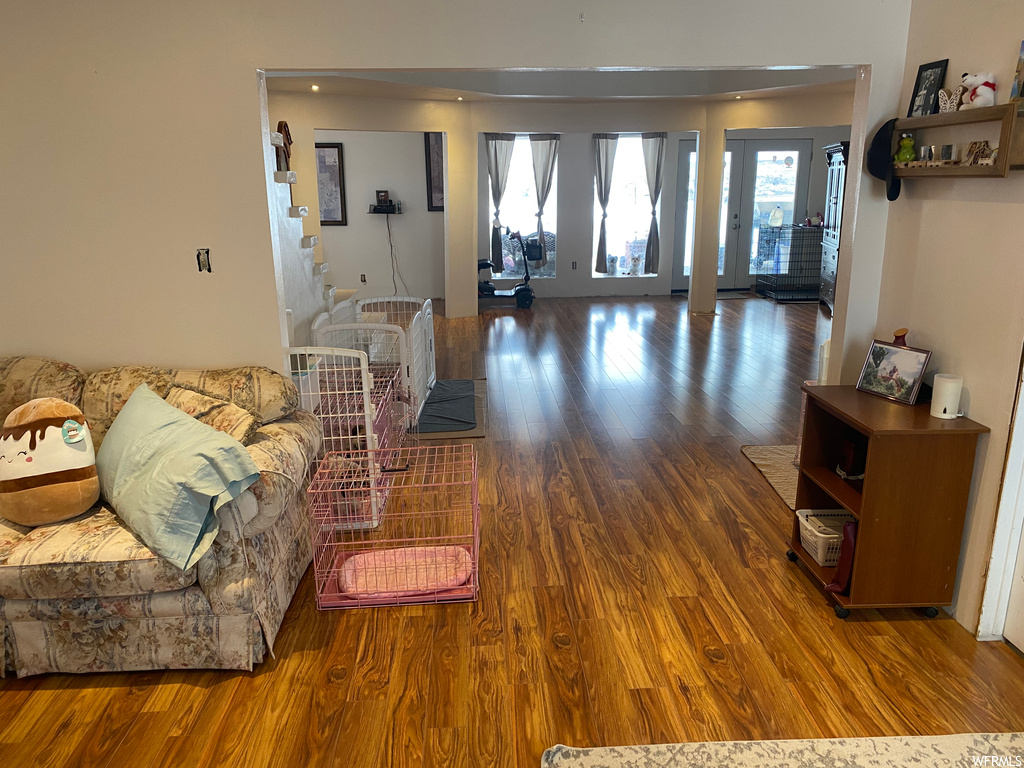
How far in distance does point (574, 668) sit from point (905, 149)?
7.27 ft

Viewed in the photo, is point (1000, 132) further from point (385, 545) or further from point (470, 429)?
point (470, 429)

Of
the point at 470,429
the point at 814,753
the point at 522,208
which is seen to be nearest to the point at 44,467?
the point at 814,753

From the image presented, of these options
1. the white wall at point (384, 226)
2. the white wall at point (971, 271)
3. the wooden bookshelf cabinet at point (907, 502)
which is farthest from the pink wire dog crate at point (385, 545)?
the white wall at point (384, 226)

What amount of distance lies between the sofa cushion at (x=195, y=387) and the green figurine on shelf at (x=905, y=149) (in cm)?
251

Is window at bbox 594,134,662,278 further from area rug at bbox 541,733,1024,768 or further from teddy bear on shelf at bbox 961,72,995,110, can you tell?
area rug at bbox 541,733,1024,768

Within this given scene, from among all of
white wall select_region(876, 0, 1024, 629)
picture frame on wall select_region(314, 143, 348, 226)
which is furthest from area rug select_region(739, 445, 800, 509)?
picture frame on wall select_region(314, 143, 348, 226)

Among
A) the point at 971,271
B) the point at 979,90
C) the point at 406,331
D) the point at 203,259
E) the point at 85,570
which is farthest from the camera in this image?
the point at 406,331

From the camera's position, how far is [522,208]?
31.2 feet

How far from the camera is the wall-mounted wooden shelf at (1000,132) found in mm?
2205

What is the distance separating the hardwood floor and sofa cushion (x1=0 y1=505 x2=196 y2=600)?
1.17 ft

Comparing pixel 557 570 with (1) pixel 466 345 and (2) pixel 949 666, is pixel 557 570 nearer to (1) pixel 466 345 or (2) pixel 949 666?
(2) pixel 949 666

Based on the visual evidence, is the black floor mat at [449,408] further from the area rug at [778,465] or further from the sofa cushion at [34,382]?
the sofa cushion at [34,382]

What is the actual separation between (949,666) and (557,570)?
1.40 meters

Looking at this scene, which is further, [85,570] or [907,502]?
[907,502]
